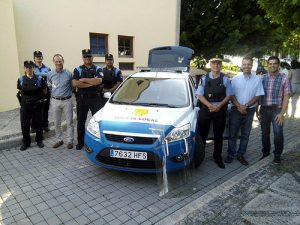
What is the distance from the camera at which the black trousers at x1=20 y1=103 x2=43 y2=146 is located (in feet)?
18.3

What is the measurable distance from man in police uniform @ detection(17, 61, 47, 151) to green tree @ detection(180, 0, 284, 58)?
9.92 meters

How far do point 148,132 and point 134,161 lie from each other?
463 mm

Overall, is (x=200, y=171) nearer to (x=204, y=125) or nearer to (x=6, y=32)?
(x=204, y=125)

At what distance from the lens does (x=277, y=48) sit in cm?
1516

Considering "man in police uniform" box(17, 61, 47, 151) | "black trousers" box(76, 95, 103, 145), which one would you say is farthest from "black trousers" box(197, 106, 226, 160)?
"man in police uniform" box(17, 61, 47, 151)

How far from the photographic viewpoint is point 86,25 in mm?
10211

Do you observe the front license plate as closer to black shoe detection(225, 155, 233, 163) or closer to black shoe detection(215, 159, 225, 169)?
black shoe detection(215, 159, 225, 169)

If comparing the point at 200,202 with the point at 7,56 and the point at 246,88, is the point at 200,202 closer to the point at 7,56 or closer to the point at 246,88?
the point at 246,88

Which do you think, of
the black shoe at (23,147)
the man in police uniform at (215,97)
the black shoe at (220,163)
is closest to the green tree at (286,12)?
the man in police uniform at (215,97)

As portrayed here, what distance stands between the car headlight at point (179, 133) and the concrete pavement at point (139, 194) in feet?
2.49

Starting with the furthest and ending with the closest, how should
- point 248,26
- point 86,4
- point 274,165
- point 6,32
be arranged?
point 248,26, point 86,4, point 6,32, point 274,165

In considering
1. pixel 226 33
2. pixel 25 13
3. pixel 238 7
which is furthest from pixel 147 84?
pixel 238 7

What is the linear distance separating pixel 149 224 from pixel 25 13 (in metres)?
7.74

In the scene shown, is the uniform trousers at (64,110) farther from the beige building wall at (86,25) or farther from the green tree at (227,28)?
the green tree at (227,28)
